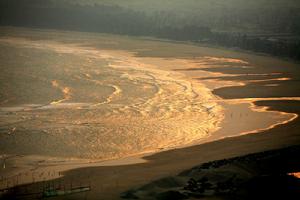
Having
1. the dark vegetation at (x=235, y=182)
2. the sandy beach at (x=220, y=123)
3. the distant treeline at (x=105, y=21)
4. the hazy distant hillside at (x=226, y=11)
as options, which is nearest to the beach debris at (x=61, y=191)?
the sandy beach at (x=220, y=123)

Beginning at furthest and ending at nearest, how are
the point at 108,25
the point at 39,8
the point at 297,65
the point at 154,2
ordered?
the point at 154,2 < the point at 39,8 < the point at 108,25 < the point at 297,65

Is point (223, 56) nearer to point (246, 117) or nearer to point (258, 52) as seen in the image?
point (258, 52)

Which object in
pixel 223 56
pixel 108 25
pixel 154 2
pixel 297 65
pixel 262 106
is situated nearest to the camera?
pixel 262 106

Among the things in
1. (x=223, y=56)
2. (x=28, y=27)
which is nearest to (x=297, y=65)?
(x=223, y=56)

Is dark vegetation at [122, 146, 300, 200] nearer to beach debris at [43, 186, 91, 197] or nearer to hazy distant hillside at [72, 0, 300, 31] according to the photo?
beach debris at [43, 186, 91, 197]

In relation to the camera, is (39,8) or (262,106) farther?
(39,8)

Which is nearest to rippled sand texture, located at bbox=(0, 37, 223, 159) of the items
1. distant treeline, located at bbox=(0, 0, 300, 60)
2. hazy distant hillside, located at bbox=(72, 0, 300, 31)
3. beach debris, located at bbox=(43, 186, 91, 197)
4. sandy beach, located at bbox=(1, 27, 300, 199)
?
sandy beach, located at bbox=(1, 27, 300, 199)
